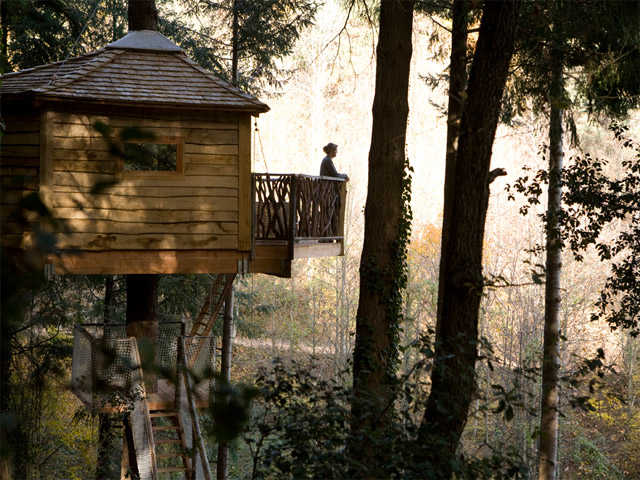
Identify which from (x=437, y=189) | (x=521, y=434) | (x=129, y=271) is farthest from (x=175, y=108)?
(x=437, y=189)

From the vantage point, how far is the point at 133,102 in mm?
8703

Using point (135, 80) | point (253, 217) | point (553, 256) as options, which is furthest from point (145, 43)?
point (553, 256)

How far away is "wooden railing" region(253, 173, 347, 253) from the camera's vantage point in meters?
9.45

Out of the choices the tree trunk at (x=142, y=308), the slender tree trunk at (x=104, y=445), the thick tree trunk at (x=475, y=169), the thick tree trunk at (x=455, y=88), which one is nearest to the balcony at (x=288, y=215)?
the thick tree trunk at (x=455, y=88)

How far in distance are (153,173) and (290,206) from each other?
186cm

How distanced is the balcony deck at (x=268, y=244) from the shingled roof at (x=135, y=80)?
122cm

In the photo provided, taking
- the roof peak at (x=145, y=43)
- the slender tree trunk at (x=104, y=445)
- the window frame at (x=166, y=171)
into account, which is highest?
the roof peak at (x=145, y=43)

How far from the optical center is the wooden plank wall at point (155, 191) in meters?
8.78

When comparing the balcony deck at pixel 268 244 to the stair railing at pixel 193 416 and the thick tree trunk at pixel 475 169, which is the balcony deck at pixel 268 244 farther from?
the thick tree trunk at pixel 475 169

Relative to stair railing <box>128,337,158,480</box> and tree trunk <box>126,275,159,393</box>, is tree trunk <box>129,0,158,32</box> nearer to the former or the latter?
tree trunk <box>126,275,159,393</box>

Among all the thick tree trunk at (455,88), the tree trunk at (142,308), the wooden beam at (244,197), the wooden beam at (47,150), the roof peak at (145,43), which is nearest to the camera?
the thick tree trunk at (455,88)

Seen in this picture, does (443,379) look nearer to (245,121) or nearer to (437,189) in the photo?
(245,121)

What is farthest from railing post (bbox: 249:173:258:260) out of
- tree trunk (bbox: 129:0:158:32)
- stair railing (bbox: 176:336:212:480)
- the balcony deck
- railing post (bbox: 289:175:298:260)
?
→ tree trunk (bbox: 129:0:158:32)

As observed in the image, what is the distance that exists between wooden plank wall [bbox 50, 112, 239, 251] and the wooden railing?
Result: 1.72 ft
